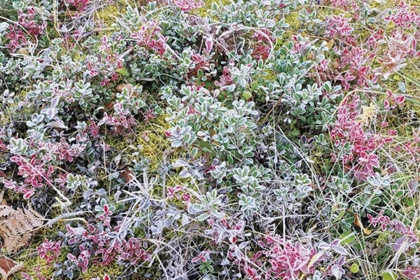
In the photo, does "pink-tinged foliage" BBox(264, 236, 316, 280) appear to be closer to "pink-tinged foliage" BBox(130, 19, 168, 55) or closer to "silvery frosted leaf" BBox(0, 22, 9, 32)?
"pink-tinged foliage" BBox(130, 19, 168, 55)

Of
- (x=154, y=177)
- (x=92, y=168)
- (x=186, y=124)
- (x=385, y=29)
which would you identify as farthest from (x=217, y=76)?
(x=385, y=29)

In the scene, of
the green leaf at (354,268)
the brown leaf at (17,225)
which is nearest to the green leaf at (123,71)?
the brown leaf at (17,225)

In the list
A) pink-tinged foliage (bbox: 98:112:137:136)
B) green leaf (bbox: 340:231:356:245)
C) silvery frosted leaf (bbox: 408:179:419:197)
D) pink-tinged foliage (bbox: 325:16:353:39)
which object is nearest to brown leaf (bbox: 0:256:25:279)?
pink-tinged foliage (bbox: 98:112:137:136)

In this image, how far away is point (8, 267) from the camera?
2.22 m

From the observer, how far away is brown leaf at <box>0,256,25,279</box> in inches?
86.3

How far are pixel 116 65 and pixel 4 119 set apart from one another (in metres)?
0.64

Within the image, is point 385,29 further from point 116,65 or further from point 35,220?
point 35,220

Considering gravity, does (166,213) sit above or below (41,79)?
below

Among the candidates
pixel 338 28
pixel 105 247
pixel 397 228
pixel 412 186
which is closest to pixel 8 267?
pixel 105 247

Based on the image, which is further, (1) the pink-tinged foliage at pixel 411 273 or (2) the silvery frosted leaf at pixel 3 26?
(2) the silvery frosted leaf at pixel 3 26

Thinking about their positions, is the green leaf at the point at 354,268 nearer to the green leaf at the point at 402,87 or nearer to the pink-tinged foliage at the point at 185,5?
the green leaf at the point at 402,87

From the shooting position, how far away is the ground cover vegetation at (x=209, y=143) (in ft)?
7.16

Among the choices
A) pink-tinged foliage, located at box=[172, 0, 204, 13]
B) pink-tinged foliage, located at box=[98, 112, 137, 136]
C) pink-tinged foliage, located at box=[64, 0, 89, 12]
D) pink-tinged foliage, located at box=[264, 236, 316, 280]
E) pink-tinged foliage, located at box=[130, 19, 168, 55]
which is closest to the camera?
pink-tinged foliage, located at box=[264, 236, 316, 280]

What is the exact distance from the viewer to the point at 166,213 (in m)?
2.19
